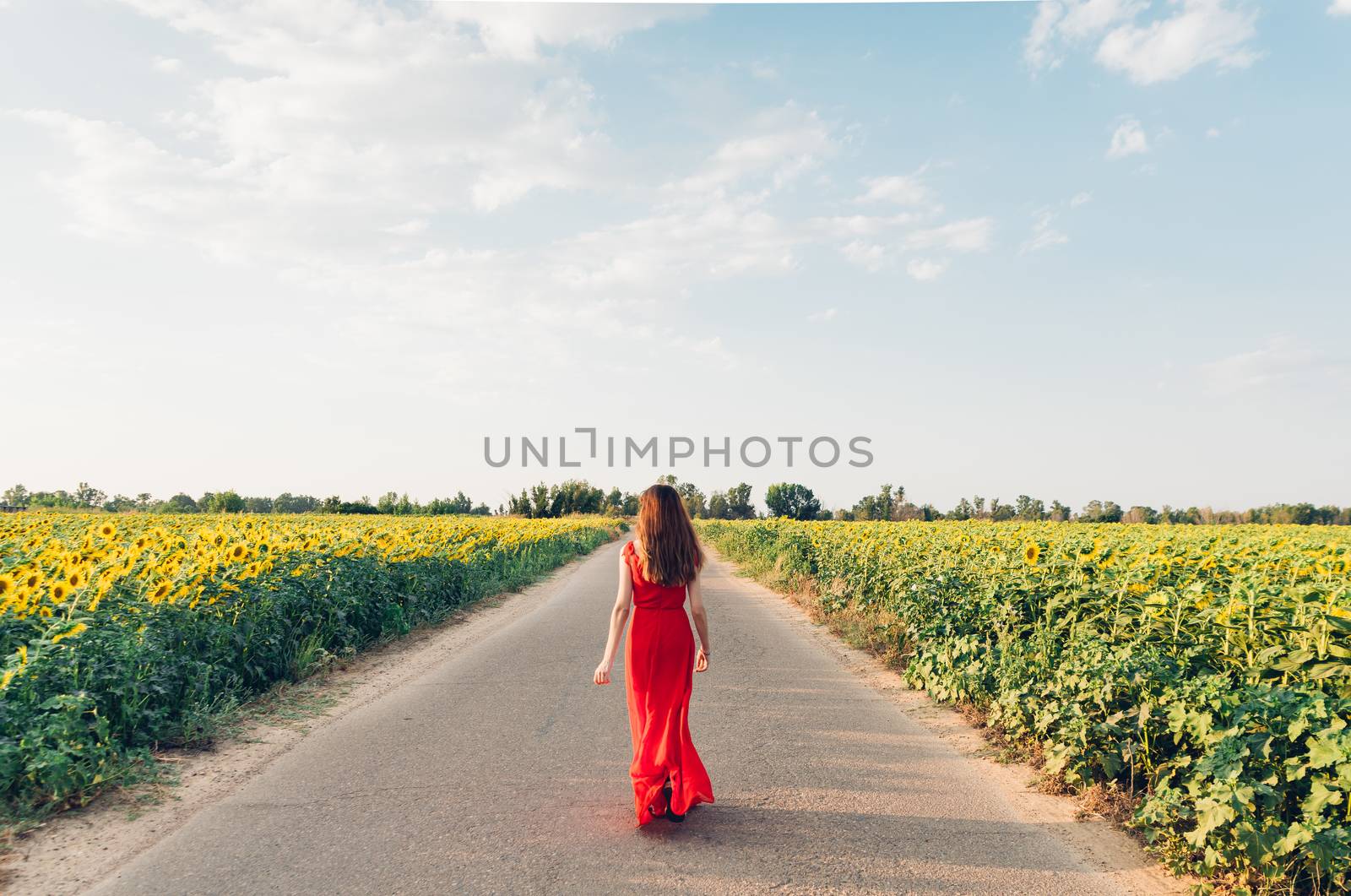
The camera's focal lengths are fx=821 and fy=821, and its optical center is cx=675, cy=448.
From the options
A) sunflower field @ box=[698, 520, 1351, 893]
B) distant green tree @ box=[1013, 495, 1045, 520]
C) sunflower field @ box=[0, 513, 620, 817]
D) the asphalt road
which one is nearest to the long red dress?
the asphalt road

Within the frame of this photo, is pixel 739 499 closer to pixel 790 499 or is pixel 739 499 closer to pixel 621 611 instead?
pixel 790 499

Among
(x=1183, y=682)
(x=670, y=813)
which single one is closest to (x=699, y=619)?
(x=670, y=813)

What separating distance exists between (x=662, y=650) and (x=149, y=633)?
13.8 feet

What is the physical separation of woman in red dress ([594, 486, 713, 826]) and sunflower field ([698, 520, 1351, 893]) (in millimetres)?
2528

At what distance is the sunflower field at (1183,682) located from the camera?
13.0 ft

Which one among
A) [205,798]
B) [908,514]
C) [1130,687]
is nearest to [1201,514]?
[908,514]

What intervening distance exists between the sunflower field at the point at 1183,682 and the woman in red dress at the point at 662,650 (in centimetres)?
253

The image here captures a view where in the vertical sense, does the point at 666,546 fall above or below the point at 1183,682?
above

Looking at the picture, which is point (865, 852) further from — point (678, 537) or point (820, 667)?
point (820, 667)

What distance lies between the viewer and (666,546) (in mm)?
5105

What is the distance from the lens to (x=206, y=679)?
22.2ft

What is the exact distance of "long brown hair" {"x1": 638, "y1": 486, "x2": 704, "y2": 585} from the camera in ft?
16.8

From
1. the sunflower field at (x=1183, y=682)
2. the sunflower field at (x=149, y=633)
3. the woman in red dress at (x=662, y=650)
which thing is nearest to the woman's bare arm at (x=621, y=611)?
the woman in red dress at (x=662, y=650)

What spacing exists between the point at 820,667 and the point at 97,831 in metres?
7.29
